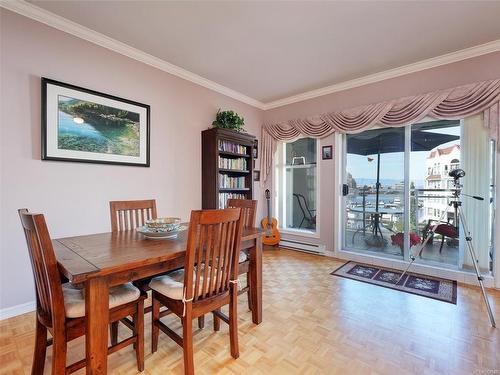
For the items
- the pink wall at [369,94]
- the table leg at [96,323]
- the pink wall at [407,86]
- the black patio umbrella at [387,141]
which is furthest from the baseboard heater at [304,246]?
the table leg at [96,323]

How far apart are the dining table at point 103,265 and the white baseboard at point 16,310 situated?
111 centimetres

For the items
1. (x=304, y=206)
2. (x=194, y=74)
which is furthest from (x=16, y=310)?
(x=304, y=206)

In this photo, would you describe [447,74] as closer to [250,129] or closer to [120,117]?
[250,129]

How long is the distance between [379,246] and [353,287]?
3.89ft

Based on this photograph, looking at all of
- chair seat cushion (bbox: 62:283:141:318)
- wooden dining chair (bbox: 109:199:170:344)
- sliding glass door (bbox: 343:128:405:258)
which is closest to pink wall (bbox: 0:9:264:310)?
wooden dining chair (bbox: 109:199:170:344)

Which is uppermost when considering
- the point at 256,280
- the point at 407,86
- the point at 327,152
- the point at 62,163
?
the point at 407,86

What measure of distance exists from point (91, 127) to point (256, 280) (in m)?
2.15

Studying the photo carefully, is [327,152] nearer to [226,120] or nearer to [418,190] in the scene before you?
[418,190]

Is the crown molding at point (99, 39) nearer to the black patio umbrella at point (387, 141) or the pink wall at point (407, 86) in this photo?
the pink wall at point (407, 86)

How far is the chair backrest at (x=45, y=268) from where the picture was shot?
1081mm

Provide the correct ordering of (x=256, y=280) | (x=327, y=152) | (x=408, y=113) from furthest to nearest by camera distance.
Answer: (x=327, y=152) → (x=408, y=113) → (x=256, y=280)

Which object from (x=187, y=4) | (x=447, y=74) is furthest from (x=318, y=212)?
(x=187, y=4)

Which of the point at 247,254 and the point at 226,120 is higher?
the point at 226,120

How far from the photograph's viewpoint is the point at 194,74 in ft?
10.8
